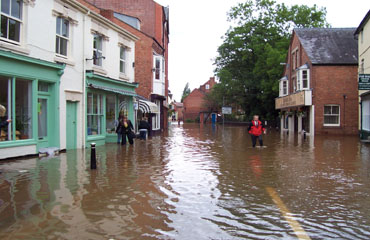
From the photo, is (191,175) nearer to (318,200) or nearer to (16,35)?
(318,200)

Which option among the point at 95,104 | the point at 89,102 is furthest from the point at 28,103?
the point at 95,104

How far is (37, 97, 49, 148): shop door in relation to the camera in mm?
13445

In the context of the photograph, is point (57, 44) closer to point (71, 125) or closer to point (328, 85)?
point (71, 125)

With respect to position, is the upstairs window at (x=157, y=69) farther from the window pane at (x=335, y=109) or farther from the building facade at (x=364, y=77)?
the building facade at (x=364, y=77)

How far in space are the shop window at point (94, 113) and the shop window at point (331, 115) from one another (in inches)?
778

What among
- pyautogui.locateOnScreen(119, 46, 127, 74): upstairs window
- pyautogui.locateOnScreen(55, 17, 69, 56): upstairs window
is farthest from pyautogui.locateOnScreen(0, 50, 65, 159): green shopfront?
pyautogui.locateOnScreen(119, 46, 127, 74): upstairs window

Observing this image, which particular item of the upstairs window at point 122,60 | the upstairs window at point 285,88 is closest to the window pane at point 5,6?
the upstairs window at point 122,60

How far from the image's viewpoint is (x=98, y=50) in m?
17.9

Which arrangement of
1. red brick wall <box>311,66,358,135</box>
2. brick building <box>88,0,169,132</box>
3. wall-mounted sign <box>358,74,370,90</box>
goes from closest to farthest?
1. wall-mounted sign <box>358,74,370,90</box>
2. brick building <box>88,0,169,132</box>
3. red brick wall <box>311,66,358,135</box>

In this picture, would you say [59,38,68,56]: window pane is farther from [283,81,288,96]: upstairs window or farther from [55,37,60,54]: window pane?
[283,81,288,96]: upstairs window

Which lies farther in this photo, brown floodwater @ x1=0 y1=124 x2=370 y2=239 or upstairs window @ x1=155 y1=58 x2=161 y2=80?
upstairs window @ x1=155 y1=58 x2=161 y2=80

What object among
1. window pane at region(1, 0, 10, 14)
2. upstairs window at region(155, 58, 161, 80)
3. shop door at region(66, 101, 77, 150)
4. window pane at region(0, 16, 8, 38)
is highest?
upstairs window at region(155, 58, 161, 80)

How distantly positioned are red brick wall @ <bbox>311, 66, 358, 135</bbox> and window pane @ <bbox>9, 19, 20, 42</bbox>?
79.5 feet

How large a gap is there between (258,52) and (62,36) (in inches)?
1259
